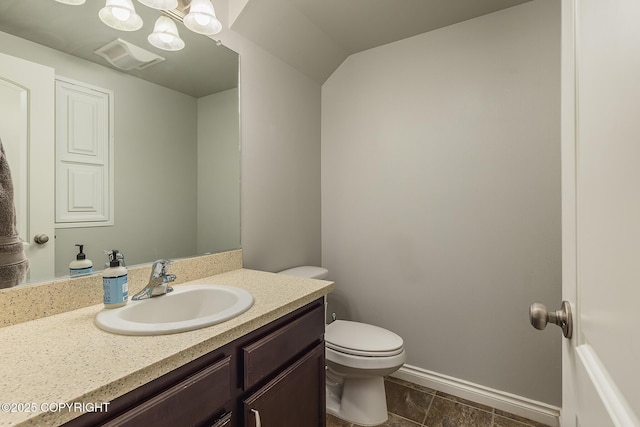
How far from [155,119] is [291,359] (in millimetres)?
1110

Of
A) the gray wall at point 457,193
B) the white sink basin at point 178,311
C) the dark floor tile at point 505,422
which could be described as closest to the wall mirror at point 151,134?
the white sink basin at point 178,311

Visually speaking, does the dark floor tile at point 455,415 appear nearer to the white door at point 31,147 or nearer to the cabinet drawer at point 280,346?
the cabinet drawer at point 280,346

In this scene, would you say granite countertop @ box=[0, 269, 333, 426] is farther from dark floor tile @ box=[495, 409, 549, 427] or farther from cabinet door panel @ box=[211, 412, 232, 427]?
dark floor tile @ box=[495, 409, 549, 427]

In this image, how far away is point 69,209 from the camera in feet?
3.34

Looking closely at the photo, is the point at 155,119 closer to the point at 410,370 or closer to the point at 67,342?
the point at 67,342

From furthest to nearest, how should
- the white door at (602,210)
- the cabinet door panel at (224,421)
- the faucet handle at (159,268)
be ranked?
the faucet handle at (159,268), the cabinet door panel at (224,421), the white door at (602,210)

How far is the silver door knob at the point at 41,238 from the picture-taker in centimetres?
96

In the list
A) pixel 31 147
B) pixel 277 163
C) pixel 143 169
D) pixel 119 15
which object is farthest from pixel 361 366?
pixel 119 15

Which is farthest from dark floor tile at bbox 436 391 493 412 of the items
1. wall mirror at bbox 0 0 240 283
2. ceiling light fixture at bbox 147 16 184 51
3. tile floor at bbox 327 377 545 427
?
ceiling light fixture at bbox 147 16 184 51

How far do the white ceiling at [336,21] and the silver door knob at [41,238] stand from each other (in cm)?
125

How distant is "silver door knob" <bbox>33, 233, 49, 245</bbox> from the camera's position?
96 centimetres

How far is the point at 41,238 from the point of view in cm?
97

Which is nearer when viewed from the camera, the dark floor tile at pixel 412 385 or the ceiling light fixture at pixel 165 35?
the ceiling light fixture at pixel 165 35

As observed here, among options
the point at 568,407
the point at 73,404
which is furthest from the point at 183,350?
the point at 568,407
